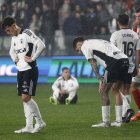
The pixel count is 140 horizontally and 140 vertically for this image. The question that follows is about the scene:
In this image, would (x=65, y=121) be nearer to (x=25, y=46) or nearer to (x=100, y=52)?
(x=100, y=52)

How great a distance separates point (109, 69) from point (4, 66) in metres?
12.8

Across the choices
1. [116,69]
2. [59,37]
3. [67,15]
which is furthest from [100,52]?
[67,15]

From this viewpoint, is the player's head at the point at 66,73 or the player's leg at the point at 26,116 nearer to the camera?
the player's leg at the point at 26,116

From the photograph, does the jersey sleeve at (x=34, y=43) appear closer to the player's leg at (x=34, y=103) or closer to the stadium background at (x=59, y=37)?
the player's leg at (x=34, y=103)

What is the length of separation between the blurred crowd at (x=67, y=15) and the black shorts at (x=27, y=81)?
44.2ft

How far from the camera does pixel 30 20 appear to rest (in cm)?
2777

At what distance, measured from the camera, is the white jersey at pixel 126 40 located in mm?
14180

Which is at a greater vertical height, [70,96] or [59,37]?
[59,37]

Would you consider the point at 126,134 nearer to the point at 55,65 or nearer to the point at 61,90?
the point at 61,90

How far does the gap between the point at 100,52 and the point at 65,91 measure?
21.1 feet

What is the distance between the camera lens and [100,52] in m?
13.4

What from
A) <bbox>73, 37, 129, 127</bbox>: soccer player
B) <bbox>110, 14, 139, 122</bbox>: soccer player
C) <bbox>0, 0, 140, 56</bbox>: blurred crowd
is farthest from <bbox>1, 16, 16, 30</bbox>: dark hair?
<bbox>0, 0, 140, 56</bbox>: blurred crowd

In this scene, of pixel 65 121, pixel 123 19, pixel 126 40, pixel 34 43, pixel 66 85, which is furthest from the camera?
pixel 66 85

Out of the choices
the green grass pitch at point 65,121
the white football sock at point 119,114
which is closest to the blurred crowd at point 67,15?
the green grass pitch at point 65,121
